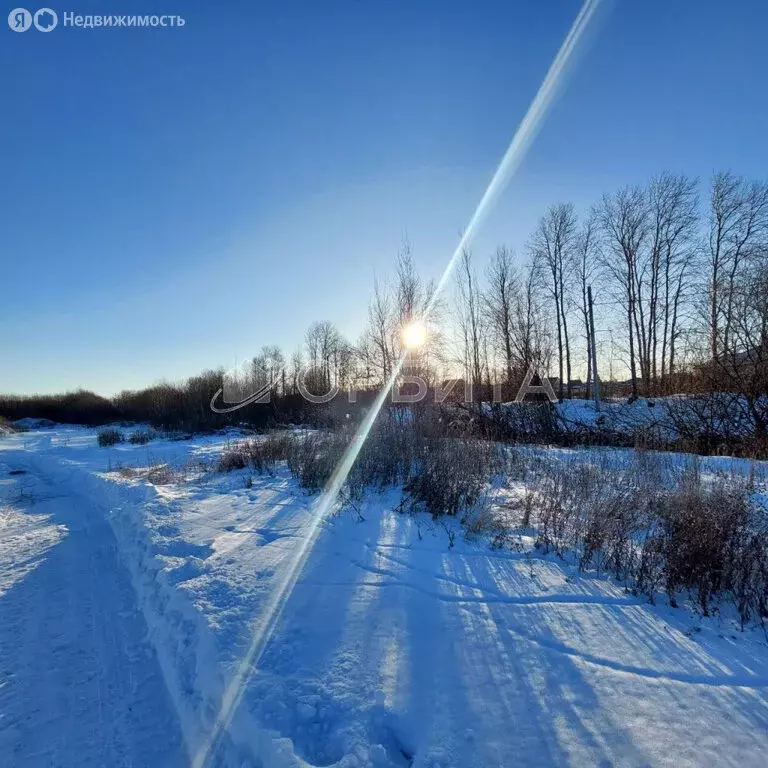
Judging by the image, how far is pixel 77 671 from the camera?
279 cm

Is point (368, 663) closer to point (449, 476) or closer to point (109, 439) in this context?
point (449, 476)

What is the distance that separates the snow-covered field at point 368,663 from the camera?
200cm

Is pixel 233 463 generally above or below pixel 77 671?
above

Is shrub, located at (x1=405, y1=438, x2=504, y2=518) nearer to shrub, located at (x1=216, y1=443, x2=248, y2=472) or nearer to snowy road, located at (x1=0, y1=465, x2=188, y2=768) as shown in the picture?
snowy road, located at (x1=0, y1=465, x2=188, y2=768)

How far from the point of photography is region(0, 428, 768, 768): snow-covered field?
2.00 metres

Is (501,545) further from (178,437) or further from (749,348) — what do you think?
(178,437)

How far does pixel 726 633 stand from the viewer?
285 cm

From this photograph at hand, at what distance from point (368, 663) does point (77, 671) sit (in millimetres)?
1991

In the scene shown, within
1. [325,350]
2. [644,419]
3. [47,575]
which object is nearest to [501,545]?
[47,575]

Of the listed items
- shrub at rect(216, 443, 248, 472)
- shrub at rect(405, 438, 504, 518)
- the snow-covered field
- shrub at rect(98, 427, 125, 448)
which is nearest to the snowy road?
the snow-covered field

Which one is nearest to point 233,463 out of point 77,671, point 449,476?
point 449,476

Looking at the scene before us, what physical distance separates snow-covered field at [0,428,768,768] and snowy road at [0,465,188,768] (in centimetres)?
1

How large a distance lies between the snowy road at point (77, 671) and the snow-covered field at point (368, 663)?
1cm

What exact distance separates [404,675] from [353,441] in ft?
21.7
